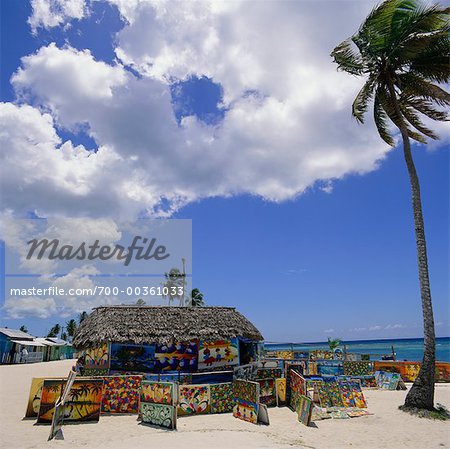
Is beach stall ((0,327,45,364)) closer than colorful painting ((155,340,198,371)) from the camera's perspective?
No

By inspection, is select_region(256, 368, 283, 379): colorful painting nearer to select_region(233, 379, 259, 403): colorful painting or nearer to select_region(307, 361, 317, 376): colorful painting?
select_region(233, 379, 259, 403): colorful painting

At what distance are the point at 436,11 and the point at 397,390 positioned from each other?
48.7 ft

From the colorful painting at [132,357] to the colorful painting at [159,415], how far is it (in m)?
5.35

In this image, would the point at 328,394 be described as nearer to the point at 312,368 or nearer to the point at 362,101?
the point at 312,368

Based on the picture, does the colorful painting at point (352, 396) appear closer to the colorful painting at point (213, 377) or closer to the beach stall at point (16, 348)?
the colorful painting at point (213, 377)

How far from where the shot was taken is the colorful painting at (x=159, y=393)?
985cm

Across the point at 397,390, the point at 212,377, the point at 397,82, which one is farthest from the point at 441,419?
the point at 397,82

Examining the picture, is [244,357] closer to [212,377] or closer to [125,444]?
[212,377]

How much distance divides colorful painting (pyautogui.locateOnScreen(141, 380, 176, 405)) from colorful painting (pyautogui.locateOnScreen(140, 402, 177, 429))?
11 centimetres

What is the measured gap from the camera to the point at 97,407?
33.7 feet

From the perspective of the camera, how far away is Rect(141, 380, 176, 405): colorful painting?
32.3 feet

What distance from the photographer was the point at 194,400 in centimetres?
1127

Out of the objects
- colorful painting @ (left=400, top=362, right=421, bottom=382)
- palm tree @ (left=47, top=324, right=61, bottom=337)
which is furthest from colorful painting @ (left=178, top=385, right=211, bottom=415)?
palm tree @ (left=47, top=324, right=61, bottom=337)

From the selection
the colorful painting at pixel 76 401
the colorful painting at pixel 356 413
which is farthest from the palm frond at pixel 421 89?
the colorful painting at pixel 76 401
